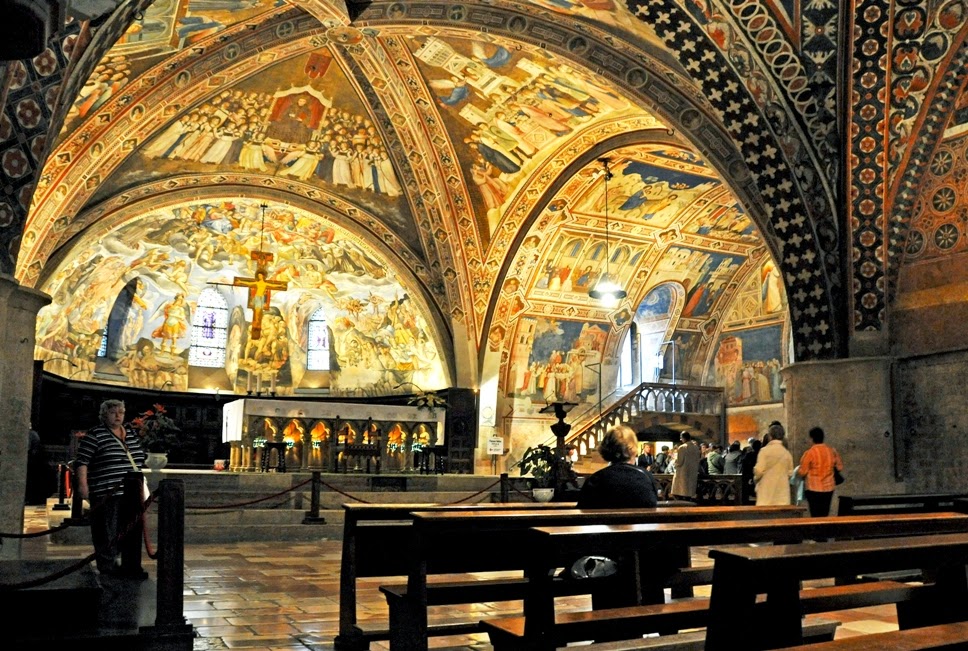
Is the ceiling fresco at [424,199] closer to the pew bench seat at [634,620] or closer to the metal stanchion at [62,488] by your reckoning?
the metal stanchion at [62,488]

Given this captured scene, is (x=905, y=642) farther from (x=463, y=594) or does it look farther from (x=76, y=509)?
(x=76, y=509)

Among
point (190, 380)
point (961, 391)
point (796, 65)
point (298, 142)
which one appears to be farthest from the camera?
point (190, 380)

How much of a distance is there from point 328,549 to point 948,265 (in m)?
8.03

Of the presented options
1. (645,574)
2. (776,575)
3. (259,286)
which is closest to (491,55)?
(259,286)

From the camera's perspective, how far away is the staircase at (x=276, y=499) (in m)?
11.8

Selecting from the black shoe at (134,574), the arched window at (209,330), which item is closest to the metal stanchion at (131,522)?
the black shoe at (134,574)

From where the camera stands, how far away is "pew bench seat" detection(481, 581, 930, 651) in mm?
3537

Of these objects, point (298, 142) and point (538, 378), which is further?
point (538, 378)

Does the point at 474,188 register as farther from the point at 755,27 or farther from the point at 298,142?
the point at 755,27

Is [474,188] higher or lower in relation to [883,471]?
higher

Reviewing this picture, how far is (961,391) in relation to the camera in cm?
1045

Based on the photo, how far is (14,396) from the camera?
8.59m

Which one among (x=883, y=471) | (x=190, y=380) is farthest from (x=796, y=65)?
(x=190, y=380)

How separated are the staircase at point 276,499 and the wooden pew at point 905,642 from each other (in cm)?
955
